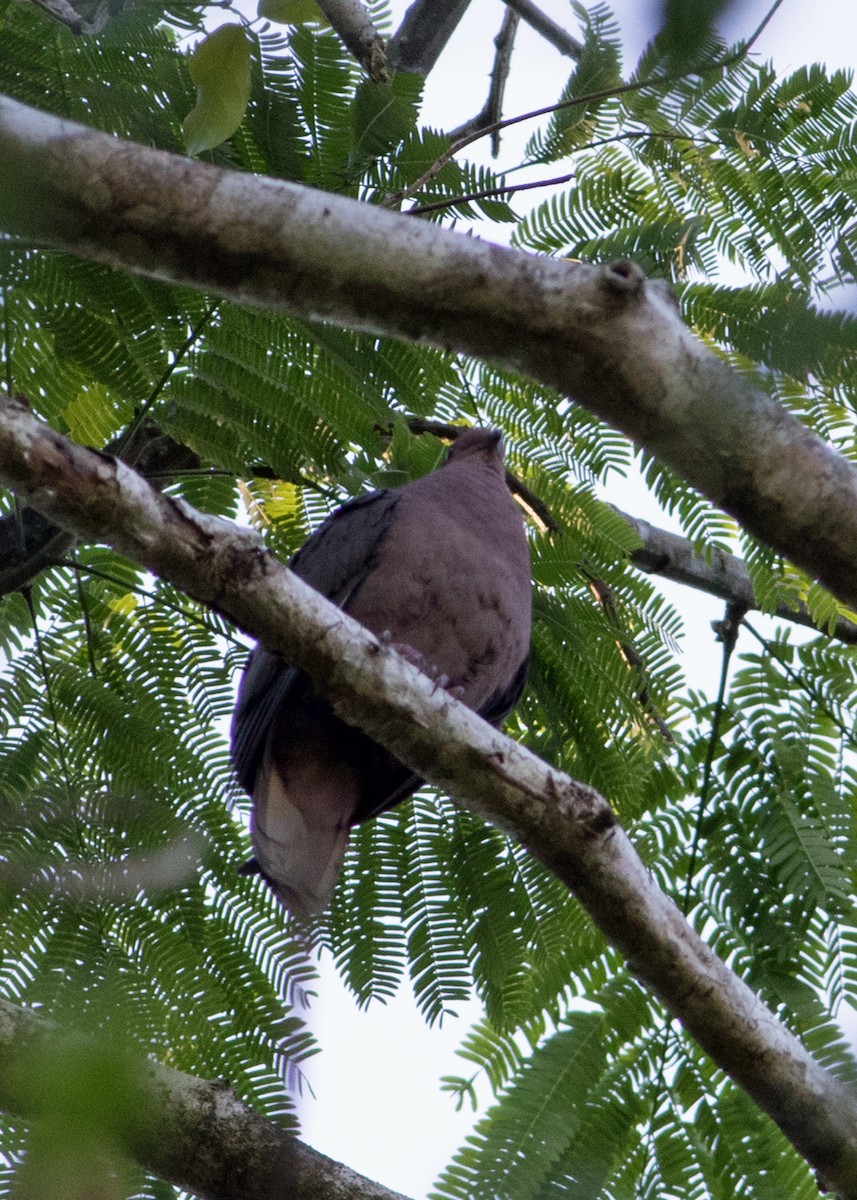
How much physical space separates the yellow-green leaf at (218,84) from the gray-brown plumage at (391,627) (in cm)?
166

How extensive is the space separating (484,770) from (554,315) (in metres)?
1.13

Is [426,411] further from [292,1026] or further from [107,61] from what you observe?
[292,1026]

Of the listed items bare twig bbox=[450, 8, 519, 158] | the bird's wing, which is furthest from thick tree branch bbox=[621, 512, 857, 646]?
bare twig bbox=[450, 8, 519, 158]

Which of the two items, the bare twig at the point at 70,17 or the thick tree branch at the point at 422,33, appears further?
the thick tree branch at the point at 422,33

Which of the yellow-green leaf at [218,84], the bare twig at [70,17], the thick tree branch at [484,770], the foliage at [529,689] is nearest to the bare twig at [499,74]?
the foliage at [529,689]

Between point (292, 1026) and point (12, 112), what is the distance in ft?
5.62

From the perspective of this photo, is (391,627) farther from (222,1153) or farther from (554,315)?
(554,315)

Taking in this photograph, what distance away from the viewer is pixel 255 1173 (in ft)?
10.1

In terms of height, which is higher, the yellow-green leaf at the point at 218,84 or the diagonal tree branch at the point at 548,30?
the diagonal tree branch at the point at 548,30

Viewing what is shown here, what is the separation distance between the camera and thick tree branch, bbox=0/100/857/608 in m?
1.81

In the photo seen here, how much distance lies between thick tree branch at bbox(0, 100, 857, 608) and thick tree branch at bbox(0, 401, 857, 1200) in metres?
0.59

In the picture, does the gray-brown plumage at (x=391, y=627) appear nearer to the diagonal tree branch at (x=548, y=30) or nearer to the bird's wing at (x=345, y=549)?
the bird's wing at (x=345, y=549)

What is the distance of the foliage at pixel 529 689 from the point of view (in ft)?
9.80

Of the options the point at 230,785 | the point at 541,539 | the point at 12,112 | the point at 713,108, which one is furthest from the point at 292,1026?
the point at 713,108
